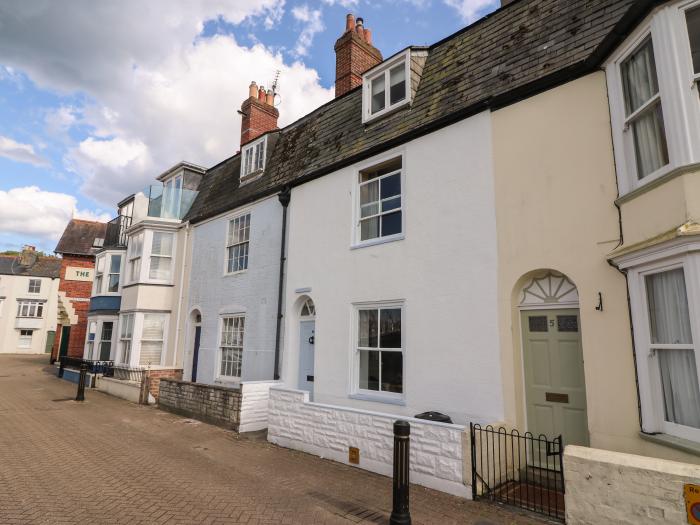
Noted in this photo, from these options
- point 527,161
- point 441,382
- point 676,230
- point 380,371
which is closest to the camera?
point 676,230

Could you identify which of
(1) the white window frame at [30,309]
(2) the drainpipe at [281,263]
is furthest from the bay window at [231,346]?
(1) the white window frame at [30,309]

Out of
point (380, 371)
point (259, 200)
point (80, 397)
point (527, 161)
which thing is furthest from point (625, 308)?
point (80, 397)

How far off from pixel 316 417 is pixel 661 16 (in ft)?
26.8

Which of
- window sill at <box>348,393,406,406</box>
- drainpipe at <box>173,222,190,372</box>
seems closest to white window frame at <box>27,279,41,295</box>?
drainpipe at <box>173,222,190,372</box>

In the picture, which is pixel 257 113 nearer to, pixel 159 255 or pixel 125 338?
pixel 159 255

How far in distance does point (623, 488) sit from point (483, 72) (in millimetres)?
7224

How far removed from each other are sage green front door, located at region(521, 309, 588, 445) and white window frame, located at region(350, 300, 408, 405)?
7.64 ft

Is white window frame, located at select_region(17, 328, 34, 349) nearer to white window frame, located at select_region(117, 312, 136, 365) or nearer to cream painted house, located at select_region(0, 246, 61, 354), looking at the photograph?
cream painted house, located at select_region(0, 246, 61, 354)

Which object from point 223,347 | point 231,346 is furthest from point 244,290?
point 223,347

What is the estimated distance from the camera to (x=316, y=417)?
8.27 meters

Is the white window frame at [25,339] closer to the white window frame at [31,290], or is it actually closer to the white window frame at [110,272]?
the white window frame at [31,290]

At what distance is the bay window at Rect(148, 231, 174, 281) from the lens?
17.1 metres

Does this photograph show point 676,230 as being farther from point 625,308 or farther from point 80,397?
point 80,397

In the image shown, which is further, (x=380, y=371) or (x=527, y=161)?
(x=380, y=371)
